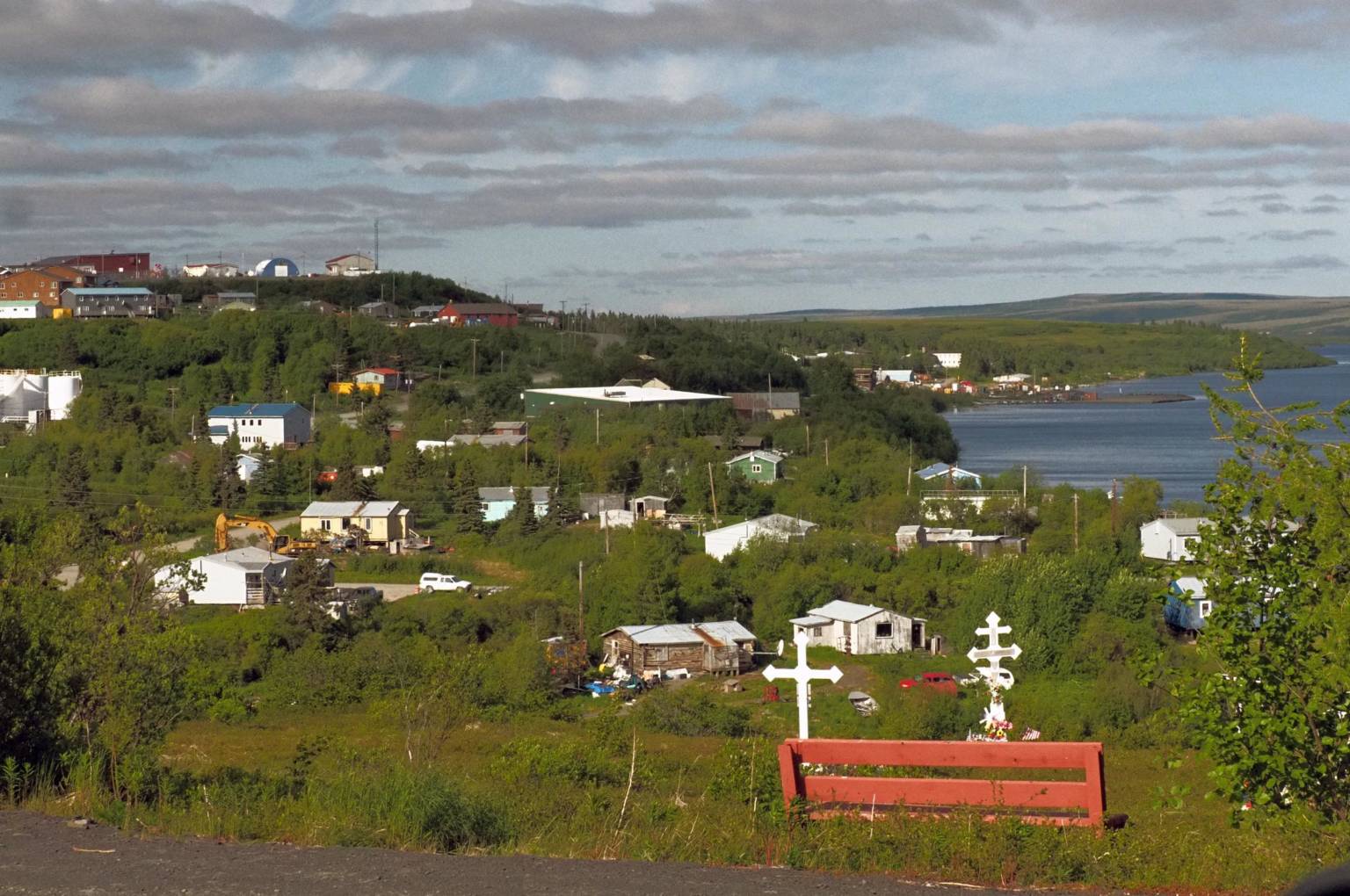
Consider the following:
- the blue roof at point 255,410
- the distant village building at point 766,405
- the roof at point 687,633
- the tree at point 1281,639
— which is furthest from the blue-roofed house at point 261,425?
the tree at point 1281,639

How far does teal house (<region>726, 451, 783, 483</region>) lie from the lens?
33750mm

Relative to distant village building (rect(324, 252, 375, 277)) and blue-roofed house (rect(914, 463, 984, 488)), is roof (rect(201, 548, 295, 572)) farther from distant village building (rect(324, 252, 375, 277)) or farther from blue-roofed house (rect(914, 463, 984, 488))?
distant village building (rect(324, 252, 375, 277))

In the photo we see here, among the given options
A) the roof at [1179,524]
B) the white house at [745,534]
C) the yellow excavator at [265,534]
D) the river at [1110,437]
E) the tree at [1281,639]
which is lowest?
the river at [1110,437]

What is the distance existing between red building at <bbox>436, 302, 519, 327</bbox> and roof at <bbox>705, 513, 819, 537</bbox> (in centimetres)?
3252

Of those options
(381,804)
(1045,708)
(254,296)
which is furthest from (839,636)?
(254,296)

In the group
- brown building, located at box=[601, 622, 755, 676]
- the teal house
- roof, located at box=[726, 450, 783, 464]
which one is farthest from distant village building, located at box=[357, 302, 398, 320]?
brown building, located at box=[601, 622, 755, 676]

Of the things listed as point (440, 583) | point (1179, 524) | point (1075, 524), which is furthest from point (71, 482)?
point (1179, 524)

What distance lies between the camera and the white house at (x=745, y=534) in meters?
24.8

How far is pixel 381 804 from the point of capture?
172 inches

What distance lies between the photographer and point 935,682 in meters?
17.6

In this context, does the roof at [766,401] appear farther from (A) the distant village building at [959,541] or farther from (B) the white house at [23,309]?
(B) the white house at [23,309]

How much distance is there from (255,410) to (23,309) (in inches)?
928

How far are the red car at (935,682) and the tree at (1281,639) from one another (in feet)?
41.9

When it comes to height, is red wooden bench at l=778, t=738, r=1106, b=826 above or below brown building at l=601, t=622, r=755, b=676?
above
